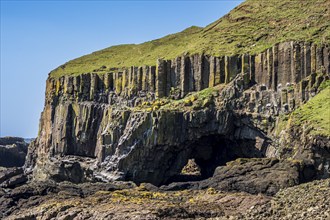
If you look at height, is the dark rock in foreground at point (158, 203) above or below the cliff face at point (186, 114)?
below

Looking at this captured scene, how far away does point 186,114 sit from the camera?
110 m

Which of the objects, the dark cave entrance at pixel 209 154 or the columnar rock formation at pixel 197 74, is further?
the dark cave entrance at pixel 209 154

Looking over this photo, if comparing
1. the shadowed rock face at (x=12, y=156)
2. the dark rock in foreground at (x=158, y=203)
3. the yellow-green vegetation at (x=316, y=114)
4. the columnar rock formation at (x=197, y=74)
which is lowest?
the shadowed rock face at (x=12, y=156)

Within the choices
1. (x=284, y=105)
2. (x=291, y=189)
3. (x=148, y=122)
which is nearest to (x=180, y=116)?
(x=148, y=122)

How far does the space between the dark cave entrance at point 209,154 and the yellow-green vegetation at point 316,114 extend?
976 centimetres

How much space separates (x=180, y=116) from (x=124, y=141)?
7.90 m

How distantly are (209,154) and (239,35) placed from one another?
1876 cm

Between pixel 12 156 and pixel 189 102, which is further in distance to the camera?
pixel 12 156

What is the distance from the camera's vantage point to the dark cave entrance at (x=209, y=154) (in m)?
110

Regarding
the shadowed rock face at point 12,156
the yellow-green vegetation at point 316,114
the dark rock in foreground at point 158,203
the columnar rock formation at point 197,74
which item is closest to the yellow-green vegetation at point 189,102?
the columnar rock formation at point 197,74

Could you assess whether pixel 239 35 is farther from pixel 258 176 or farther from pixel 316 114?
pixel 258 176

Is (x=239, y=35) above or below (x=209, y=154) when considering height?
above

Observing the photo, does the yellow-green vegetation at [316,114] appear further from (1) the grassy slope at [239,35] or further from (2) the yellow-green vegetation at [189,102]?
(2) the yellow-green vegetation at [189,102]

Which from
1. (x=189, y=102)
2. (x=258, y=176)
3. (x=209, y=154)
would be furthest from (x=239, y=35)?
(x=258, y=176)
